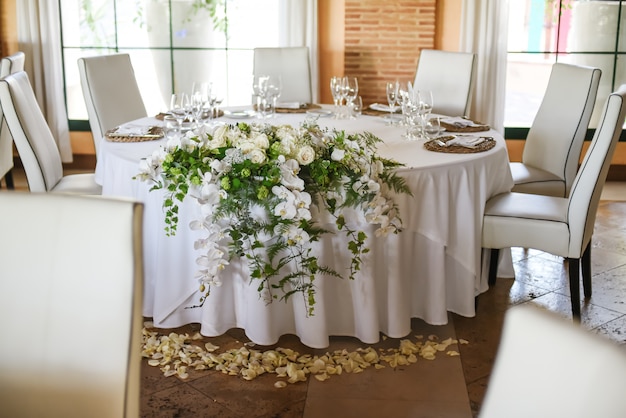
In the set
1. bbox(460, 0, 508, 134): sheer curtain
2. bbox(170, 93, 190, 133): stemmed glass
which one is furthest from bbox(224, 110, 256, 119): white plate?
bbox(460, 0, 508, 134): sheer curtain

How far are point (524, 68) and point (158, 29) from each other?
2.97 meters

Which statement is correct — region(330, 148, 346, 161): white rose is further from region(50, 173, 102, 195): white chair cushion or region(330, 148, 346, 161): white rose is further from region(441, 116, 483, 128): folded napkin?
region(50, 173, 102, 195): white chair cushion

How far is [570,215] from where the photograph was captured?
3.76 meters

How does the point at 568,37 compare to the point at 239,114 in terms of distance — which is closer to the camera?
the point at 239,114

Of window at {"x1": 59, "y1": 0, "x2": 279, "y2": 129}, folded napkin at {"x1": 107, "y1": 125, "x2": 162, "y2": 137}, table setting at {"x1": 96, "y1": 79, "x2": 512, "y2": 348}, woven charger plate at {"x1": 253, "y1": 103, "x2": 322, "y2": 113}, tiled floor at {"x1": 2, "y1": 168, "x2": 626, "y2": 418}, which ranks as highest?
window at {"x1": 59, "y1": 0, "x2": 279, "y2": 129}

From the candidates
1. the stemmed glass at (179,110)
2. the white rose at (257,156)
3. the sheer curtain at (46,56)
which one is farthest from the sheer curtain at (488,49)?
the white rose at (257,156)

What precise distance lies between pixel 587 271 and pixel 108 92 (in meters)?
2.88

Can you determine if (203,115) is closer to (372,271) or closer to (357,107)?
Answer: (357,107)

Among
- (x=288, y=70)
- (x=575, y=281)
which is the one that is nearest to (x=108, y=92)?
(x=288, y=70)

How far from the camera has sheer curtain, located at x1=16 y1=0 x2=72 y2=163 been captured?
650cm

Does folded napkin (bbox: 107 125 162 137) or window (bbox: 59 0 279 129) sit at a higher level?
window (bbox: 59 0 279 129)

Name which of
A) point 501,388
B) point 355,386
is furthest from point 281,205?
point 501,388

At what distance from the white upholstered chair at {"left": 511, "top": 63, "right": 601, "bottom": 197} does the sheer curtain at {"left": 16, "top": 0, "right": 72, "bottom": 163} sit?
375 centimetres

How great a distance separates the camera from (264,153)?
10.3 ft
